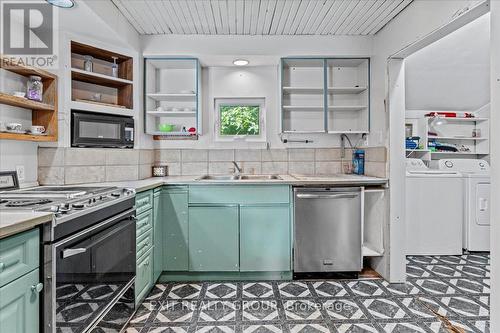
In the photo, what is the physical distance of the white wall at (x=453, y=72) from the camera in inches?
111

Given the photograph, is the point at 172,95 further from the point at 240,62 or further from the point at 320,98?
the point at 320,98

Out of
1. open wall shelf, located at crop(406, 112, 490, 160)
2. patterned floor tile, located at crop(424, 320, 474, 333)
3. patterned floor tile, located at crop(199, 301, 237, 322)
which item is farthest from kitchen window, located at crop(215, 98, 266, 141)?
patterned floor tile, located at crop(424, 320, 474, 333)

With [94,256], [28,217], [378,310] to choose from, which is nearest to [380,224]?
[378,310]

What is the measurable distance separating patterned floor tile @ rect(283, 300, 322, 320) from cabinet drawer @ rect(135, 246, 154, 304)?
1096 millimetres

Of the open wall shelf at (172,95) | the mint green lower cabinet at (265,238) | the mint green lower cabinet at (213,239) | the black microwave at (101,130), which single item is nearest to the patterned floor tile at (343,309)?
the mint green lower cabinet at (265,238)

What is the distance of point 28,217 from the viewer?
1053 mm

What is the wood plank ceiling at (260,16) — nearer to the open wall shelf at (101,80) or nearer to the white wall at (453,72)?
the open wall shelf at (101,80)

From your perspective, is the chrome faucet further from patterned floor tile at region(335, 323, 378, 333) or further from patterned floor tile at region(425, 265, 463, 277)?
patterned floor tile at region(425, 265, 463, 277)

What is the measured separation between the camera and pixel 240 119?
3189mm

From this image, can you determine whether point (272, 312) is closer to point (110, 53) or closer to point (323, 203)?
point (323, 203)

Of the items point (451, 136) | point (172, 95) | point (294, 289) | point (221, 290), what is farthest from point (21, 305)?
point (451, 136)

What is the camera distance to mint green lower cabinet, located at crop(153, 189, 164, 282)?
233 centimetres

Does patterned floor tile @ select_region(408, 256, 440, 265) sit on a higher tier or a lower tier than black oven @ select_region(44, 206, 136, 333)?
lower

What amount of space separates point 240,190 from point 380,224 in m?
1.38
